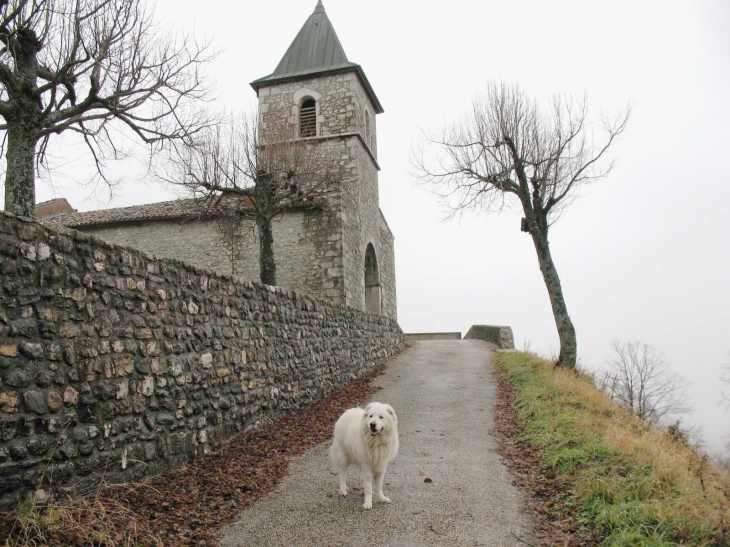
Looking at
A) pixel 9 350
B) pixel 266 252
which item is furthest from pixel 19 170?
pixel 266 252

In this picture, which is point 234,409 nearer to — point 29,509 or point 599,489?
point 29,509

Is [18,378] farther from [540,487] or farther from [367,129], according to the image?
[367,129]

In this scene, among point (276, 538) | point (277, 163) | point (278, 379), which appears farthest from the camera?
point (277, 163)

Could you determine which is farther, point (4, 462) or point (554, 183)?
point (554, 183)

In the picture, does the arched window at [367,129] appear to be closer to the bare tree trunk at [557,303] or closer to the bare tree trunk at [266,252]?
the bare tree trunk at [266,252]

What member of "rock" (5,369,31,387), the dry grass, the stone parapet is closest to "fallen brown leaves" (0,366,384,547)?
the dry grass

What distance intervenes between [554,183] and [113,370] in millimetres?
11002

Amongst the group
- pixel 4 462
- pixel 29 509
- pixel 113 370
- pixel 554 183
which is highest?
pixel 554 183

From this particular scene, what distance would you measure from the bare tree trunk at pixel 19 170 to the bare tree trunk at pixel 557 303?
34.9ft

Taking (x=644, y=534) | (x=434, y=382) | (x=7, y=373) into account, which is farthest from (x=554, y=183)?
(x=7, y=373)

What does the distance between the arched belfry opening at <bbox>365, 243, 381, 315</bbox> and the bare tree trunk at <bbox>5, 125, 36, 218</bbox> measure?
14.9 metres

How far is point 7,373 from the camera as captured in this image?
13.7 feet

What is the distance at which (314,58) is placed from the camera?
21.8 m

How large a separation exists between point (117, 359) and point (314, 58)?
19031 mm
